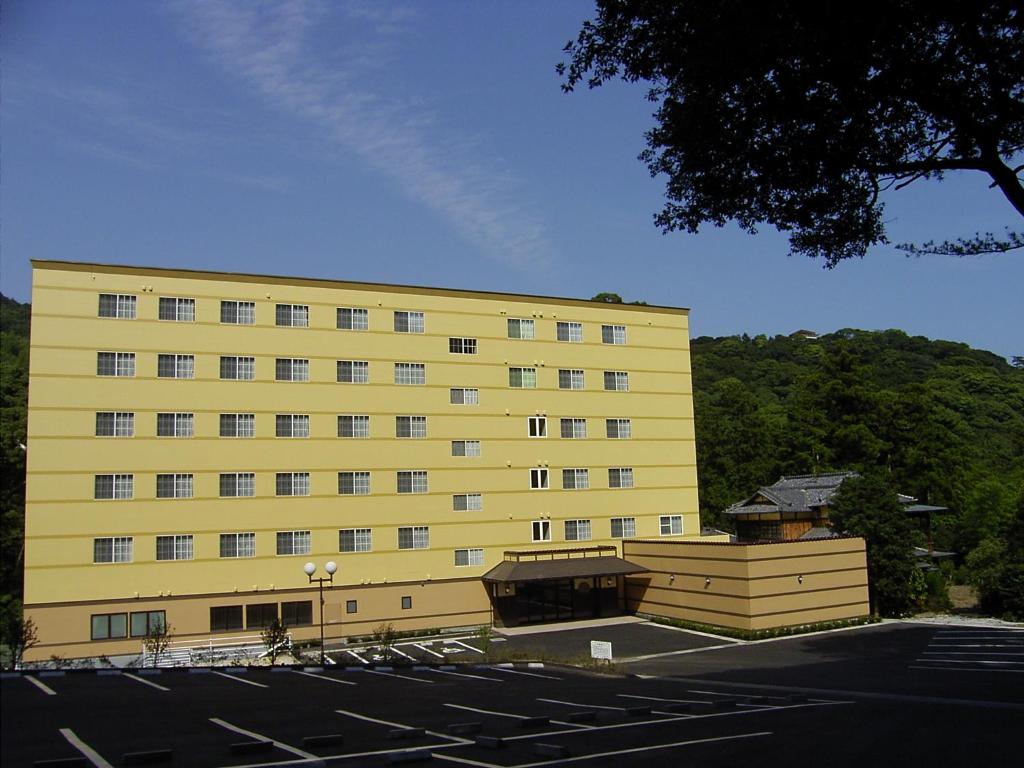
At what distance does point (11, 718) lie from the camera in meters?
8.91

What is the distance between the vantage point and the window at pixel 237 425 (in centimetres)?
3478

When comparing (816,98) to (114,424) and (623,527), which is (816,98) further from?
(623,527)

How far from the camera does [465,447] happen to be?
39250 mm

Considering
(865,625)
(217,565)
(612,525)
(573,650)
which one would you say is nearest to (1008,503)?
(865,625)

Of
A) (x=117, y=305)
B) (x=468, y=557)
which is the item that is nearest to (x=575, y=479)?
(x=468, y=557)

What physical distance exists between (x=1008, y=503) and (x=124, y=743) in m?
57.9

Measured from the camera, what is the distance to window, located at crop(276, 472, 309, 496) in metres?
35.4

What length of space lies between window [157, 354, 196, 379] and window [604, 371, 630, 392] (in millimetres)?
20253

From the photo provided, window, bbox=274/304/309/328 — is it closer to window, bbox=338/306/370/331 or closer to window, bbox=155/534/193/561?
window, bbox=338/306/370/331

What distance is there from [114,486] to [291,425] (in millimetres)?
7392

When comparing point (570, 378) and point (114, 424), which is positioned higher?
point (570, 378)

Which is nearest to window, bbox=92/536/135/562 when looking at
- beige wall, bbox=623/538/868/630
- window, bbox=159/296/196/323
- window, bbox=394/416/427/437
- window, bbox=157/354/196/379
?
window, bbox=157/354/196/379

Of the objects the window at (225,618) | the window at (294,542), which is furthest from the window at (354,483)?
the window at (225,618)

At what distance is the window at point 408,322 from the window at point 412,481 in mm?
6680
